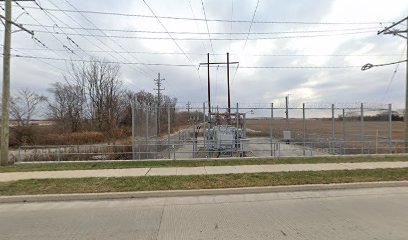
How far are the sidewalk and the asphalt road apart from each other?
268 cm

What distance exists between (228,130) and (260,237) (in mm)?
12963

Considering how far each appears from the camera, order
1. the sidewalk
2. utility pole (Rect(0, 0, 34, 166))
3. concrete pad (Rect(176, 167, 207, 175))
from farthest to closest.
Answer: utility pole (Rect(0, 0, 34, 166)) → concrete pad (Rect(176, 167, 207, 175)) → the sidewalk

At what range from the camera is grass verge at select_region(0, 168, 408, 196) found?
8.13 m

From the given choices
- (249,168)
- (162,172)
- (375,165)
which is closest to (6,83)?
(162,172)

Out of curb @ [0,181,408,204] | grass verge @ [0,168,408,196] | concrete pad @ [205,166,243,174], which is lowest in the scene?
curb @ [0,181,408,204]

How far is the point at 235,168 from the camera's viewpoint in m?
11.1

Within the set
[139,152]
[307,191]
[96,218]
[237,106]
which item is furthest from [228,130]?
[96,218]

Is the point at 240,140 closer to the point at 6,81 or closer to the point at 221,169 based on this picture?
the point at 221,169

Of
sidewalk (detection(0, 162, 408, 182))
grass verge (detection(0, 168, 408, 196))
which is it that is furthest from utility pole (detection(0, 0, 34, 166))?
grass verge (detection(0, 168, 408, 196))

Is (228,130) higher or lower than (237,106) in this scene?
lower

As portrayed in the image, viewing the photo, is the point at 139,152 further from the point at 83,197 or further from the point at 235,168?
the point at 83,197

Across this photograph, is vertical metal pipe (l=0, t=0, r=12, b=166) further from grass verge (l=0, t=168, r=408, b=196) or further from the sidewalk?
grass verge (l=0, t=168, r=408, b=196)

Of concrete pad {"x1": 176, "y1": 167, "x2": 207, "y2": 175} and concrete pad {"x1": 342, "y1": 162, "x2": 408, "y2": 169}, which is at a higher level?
concrete pad {"x1": 342, "y1": 162, "x2": 408, "y2": 169}

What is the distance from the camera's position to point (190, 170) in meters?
10.9
